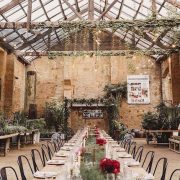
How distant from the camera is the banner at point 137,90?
55.0 ft

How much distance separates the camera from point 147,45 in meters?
15.6

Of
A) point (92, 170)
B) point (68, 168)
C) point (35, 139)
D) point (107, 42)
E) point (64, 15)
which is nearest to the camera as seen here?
point (68, 168)

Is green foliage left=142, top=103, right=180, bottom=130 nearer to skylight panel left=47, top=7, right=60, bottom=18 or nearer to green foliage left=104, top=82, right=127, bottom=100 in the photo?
green foliage left=104, top=82, right=127, bottom=100

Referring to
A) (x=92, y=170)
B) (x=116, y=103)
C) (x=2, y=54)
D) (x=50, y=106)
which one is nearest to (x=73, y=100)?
(x=50, y=106)

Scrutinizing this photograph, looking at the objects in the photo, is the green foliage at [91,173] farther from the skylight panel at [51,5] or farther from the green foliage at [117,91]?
the green foliage at [117,91]

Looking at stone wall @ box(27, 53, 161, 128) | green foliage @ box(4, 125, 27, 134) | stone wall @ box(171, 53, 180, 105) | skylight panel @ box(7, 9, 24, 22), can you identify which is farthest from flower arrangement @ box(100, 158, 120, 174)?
stone wall @ box(27, 53, 161, 128)

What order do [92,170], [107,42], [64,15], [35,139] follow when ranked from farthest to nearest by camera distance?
[107,42], [64,15], [35,139], [92,170]

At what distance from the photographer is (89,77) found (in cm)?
1750

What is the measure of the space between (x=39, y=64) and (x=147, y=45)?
22.2 ft

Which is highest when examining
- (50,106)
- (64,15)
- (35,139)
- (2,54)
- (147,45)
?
(64,15)

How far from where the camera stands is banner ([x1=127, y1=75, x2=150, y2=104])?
1677 centimetres

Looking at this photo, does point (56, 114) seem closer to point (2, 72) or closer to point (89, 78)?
point (89, 78)

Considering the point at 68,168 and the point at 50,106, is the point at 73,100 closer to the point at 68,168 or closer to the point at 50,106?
the point at 50,106

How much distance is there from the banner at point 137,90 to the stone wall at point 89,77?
331 millimetres
